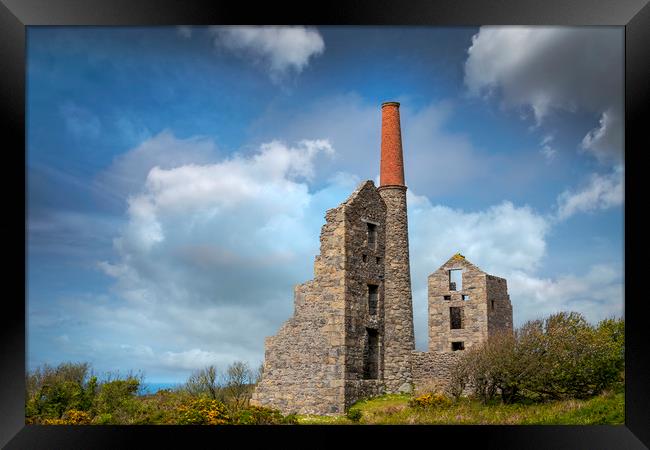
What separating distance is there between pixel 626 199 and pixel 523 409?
436 inches

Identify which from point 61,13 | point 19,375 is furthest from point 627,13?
point 19,375

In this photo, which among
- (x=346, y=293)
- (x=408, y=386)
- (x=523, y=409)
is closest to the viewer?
(x=523, y=409)

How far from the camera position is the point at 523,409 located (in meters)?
19.7

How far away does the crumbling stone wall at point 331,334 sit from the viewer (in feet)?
71.7

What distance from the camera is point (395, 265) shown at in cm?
2508

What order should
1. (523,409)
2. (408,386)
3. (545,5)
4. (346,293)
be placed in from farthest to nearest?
(408,386) → (346,293) → (523,409) → (545,5)

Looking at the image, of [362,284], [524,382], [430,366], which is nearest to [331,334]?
[362,284]

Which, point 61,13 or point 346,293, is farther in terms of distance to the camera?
point 346,293

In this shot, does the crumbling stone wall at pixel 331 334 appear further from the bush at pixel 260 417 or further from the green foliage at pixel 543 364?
the green foliage at pixel 543 364

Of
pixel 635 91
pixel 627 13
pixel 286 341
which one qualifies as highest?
pixel 627 13

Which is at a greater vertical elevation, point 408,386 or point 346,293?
point 346,293

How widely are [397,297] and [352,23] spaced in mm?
15742

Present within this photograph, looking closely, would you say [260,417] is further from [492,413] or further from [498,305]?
[498,305]

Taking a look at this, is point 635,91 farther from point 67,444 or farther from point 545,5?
point 67,444
